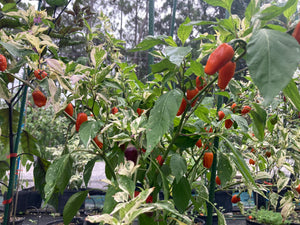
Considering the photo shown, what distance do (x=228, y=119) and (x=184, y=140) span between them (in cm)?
27

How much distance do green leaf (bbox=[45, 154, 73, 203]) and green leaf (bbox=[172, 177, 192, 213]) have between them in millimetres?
311

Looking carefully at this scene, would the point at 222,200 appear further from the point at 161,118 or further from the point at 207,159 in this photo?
the point at 161,118

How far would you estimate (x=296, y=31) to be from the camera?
45cm

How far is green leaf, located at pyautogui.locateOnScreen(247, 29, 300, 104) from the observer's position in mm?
362

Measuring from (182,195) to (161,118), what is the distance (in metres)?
0.32

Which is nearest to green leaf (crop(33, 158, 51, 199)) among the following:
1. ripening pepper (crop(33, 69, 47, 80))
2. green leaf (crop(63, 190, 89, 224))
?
green leaf (crop(63, 190, 89, 224))

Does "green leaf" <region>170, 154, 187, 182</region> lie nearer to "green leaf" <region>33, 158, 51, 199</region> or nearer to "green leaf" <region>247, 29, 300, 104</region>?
"green leaf" <region>247, 29, 300, 104</region>

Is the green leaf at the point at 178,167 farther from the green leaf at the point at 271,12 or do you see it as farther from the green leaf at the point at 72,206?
the green leaf at the point at 271,12

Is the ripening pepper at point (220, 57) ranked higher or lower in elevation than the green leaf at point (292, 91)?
higher

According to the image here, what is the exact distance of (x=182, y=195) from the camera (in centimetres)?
80

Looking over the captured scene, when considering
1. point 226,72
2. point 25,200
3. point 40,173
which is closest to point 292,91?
point 226,72

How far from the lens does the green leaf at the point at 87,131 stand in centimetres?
69

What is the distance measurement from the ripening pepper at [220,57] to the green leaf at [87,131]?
34 cm

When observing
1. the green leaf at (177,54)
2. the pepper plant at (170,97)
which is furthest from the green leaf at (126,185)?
the green leaf at (177,54)
